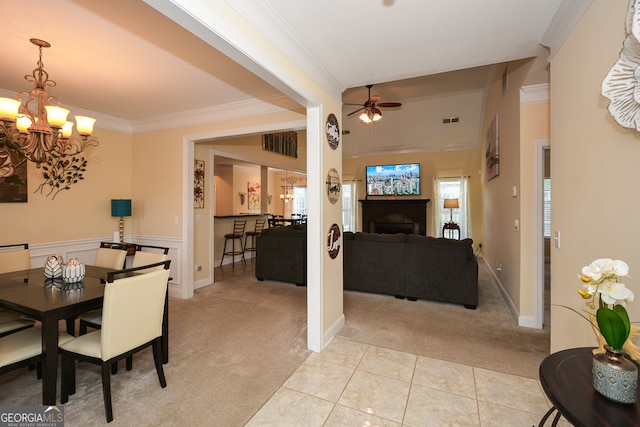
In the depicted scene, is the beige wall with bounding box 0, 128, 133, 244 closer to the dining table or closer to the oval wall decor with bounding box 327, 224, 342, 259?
the dining table

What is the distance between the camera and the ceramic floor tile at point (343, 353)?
8.39 feet

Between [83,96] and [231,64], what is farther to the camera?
[83,96]

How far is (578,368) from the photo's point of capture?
116 cm

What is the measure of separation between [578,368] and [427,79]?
565cm

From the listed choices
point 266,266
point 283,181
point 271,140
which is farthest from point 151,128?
point 283,181

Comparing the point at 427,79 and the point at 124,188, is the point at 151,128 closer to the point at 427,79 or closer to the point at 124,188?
the point at 124,188

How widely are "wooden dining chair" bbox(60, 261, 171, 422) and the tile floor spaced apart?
0.97 meters

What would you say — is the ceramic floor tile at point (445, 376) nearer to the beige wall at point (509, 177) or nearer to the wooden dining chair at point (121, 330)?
the beige wall at point (509, 177)

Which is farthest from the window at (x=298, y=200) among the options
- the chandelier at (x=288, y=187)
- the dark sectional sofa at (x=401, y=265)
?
the dark sectional sofa at (x=401, y=265)

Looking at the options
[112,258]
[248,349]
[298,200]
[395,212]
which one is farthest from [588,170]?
[298,200]

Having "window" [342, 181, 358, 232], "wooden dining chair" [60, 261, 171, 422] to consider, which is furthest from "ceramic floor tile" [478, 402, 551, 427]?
"window" [342, 181, 358, 232]

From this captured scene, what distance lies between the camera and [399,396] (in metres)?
2.09

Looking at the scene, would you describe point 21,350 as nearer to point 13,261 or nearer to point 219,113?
point 13,261

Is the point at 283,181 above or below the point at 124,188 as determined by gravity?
above
